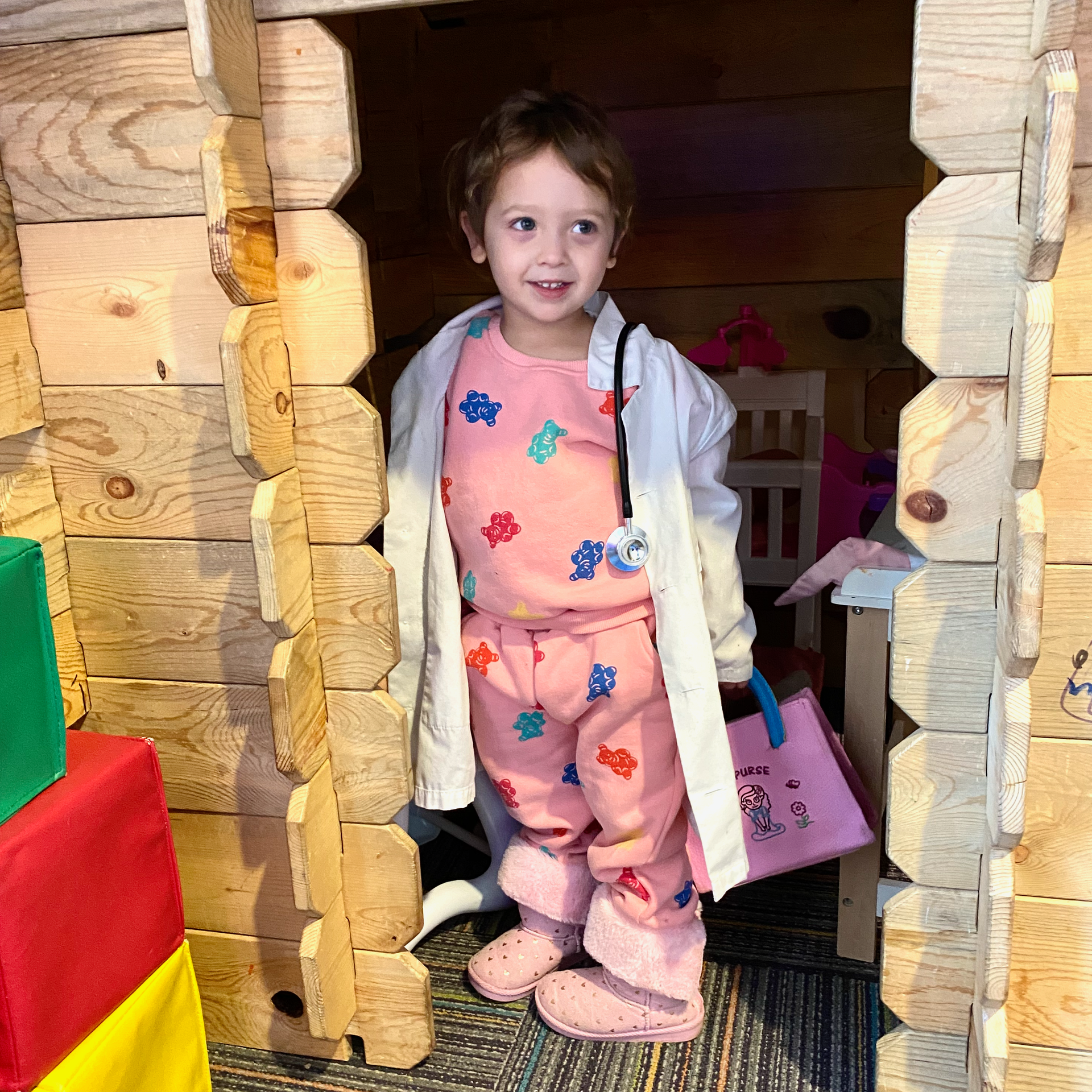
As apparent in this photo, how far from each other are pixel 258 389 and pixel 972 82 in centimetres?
74

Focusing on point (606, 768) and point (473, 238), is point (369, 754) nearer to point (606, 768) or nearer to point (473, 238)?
point (606, 768)

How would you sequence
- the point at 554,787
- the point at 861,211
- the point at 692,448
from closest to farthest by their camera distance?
1. the point at 692,448
2. the point at 554,787
3. the point at 861,211

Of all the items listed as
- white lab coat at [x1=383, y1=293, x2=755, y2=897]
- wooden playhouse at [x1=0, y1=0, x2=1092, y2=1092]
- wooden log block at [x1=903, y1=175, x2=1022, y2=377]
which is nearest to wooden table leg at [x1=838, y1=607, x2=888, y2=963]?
wooden playhouse at [x1=0, y1=0, x2=1092, y2=1092]

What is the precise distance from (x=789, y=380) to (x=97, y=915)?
4.64ft

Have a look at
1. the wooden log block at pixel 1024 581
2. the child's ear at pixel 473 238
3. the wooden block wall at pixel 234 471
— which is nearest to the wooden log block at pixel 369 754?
the wooden block wall at pixel 234 471

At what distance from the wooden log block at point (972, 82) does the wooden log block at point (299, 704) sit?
0.82 meters

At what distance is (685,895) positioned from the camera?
157 centimetres

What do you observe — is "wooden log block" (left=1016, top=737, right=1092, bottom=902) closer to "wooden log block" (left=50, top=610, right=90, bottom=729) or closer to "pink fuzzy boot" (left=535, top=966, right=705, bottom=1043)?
"pink fuzzy boot" (left=535, top=966, right=705, bottom=1043)

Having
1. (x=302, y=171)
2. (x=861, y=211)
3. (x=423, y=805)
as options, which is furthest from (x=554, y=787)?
(x=861, y=211)

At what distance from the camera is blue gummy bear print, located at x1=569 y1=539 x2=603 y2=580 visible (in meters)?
1.42

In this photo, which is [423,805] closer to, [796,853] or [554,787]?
[554,787]

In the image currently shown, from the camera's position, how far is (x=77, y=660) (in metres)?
1.41

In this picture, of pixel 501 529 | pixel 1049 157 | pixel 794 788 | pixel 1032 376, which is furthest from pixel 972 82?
pixel 794 788

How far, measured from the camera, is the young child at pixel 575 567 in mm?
1381
